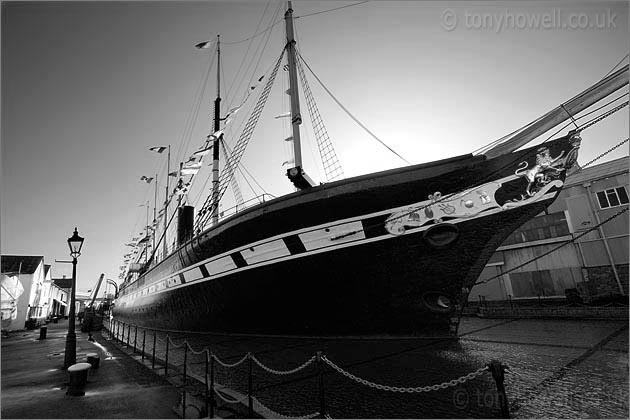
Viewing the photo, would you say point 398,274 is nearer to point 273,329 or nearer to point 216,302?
point 273,329

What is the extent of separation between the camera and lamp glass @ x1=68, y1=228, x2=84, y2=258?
738 centimetres

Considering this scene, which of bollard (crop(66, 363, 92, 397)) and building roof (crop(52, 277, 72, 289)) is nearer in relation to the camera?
bollard (crop(66, 363, 92, 397))

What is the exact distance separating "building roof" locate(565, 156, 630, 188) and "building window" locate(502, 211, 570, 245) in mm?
1743

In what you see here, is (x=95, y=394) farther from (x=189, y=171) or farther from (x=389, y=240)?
(x=189, y=171)

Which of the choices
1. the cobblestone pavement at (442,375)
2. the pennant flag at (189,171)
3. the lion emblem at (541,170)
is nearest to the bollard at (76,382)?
the cobblestone pavement at (442,375)

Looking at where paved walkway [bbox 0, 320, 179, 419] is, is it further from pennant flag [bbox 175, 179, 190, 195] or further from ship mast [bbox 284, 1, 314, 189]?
pennant flag [bbox 175, 179, 190, 195]

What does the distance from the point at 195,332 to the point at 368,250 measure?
822 centimetres

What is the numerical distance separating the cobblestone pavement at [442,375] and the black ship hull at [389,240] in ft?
2.23

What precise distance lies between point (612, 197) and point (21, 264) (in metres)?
42.3

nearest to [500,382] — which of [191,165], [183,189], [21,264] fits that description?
[191,165]

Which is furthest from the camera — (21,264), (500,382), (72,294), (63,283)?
(63,283)

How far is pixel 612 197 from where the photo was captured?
1359 cm

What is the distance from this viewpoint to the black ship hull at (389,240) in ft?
18.9

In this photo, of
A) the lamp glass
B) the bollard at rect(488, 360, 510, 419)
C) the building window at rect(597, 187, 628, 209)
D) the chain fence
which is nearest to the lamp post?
the lamp glass
